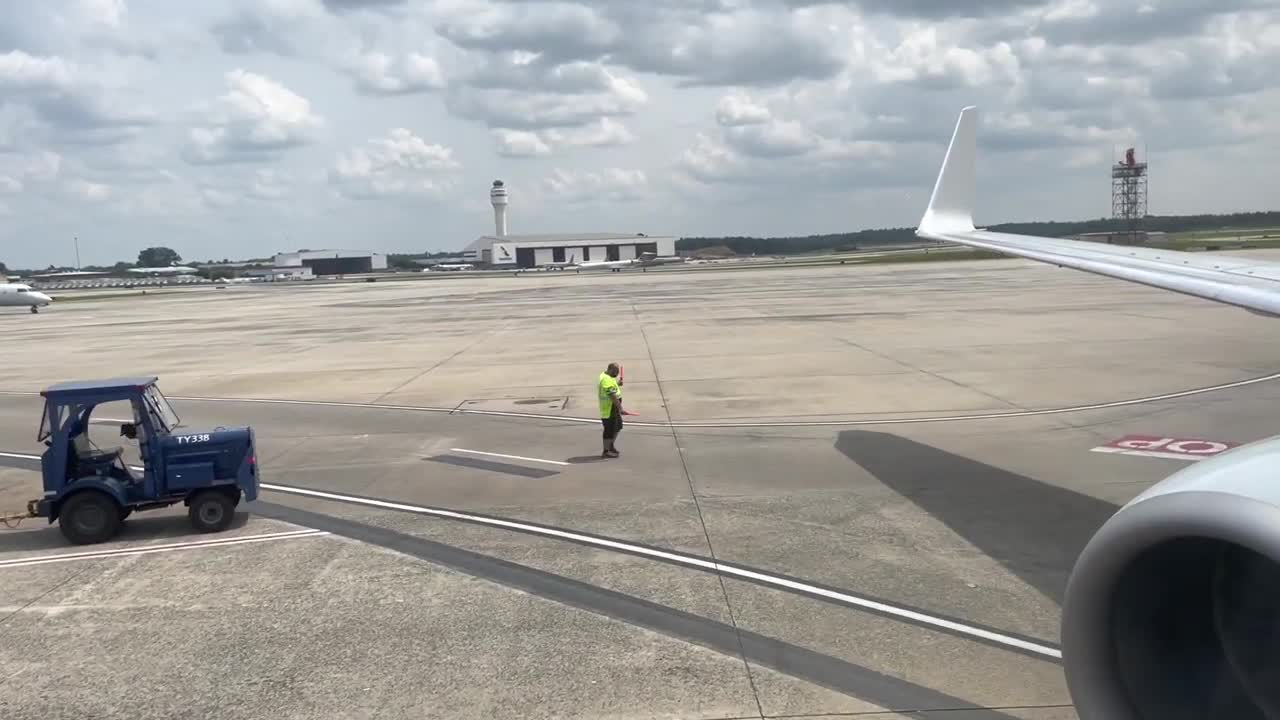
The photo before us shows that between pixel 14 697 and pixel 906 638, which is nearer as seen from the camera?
pixel 14 697

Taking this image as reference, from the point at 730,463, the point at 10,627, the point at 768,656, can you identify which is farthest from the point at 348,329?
the point at 768,656

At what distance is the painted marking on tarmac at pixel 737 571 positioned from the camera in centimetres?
840

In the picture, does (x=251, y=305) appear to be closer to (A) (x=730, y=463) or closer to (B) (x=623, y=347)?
(B) (x=623, y=347)

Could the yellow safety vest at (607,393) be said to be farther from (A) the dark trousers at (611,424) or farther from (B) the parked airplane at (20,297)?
(B) the parked airplane at (20,297)

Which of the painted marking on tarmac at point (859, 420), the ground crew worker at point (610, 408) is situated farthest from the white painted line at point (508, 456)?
the painted marking on tarmac at point (859, 420)

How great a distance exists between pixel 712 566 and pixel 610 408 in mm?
6360

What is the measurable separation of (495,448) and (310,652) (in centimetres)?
941

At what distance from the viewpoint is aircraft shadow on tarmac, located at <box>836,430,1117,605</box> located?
1052 centimetres

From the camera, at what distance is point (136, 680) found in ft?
26.7

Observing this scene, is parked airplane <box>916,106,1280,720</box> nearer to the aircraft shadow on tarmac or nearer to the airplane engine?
the airplane engine

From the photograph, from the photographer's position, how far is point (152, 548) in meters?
12.2

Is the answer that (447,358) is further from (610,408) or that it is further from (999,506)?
(999,506)

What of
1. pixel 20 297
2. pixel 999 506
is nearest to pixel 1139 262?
pixel 999 506

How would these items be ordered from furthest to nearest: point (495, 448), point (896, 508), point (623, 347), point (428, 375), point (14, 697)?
point (623, 347) < point (428, 375) < point (495, 448) < point (896, 508) < point (14, 697)
